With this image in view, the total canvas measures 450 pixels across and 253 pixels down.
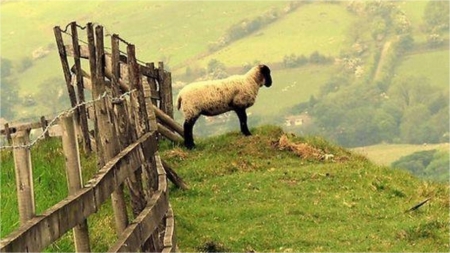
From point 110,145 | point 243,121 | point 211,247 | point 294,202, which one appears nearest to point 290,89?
point 243,121

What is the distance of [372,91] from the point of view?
131m

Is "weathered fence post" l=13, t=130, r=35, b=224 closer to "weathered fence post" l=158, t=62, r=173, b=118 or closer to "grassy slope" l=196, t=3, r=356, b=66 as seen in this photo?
"weathered fence post" l=158, t=62, r=173, b=118

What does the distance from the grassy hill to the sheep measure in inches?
23.0

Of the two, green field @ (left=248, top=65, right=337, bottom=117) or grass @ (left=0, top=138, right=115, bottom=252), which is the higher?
grass @ (left=0, top=138, right=115, bottom=252)

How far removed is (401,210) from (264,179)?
131 inches

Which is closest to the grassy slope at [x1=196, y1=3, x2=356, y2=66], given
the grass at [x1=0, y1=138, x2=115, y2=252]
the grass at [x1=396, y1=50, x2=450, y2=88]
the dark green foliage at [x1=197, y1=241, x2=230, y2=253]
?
the grass at [x1=396, y1=50, x2=450, y2=88]

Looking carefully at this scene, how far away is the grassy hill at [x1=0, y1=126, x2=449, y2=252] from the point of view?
479 inches

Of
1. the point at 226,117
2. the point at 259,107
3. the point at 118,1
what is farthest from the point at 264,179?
the point at 118,1

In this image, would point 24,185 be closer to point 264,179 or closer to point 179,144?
point 264,179

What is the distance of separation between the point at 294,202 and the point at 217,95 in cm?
599

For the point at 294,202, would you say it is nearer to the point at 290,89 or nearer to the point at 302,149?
the point at 302,149

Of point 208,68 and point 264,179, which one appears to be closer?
point 264,179

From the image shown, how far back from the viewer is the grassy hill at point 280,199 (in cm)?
1217

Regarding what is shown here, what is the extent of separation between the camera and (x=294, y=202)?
15336mm
